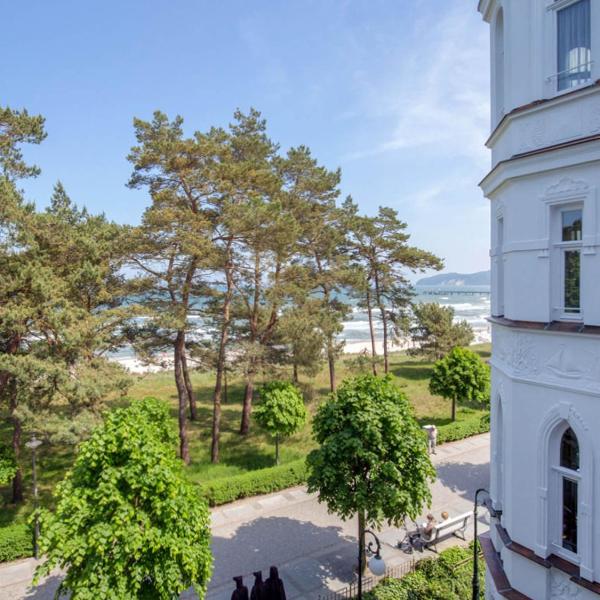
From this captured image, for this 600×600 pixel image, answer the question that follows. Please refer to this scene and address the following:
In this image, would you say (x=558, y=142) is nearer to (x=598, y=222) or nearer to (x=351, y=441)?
(x=598, y=222)

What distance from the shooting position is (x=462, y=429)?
19.8 m

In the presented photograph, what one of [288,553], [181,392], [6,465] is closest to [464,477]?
[288,553]

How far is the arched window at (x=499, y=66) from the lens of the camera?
5.98 meters

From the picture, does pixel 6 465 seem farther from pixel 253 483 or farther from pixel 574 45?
pixel 574 45

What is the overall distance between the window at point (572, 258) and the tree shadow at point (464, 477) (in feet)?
38.7

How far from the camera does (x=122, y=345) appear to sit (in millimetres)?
15273

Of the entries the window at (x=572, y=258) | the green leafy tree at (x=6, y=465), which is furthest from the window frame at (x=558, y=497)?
the green leafy tree at (x=6, y=465)

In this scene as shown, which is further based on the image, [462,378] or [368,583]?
[462,378]

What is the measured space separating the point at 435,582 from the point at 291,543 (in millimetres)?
4021

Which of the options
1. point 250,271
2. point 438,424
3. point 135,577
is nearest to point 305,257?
point 250,271

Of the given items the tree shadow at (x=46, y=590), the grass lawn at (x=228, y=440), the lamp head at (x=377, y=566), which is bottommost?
the tree shadow at (x=46, y=590)

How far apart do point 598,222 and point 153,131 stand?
13847mm

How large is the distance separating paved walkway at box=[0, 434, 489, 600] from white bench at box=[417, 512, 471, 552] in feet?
0.83

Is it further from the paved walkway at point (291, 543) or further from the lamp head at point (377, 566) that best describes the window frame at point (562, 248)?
the paved walkway at point (291, 543)
